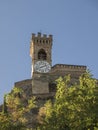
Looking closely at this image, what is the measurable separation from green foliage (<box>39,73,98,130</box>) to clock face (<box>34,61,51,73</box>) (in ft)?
145

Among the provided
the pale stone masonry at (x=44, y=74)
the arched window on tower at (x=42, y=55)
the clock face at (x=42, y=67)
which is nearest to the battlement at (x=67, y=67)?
the pale stone masonry at (x=44, y=74)

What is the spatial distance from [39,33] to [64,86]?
2039 inches

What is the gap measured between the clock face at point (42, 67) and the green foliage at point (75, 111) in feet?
145

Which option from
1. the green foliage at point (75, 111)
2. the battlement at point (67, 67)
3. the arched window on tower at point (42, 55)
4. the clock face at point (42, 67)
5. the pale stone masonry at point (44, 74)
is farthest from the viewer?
the arched window on tower at point (42, 55)

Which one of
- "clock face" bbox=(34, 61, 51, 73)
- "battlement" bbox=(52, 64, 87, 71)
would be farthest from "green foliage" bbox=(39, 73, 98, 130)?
"battlement" bbox=(52, 64, 87, 71)

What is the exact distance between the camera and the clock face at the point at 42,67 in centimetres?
7944

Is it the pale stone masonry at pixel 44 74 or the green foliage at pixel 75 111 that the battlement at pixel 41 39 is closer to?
the pale stone masonry at pixel 44 74

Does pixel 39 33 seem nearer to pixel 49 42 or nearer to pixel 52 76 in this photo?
pixel 49 42

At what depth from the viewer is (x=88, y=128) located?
32.7m

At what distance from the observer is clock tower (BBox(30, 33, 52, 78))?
80.2 metres

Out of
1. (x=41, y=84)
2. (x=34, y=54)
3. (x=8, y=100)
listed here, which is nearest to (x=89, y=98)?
(x=8, y=100)

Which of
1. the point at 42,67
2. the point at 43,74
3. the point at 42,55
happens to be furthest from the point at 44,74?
the point at 42,55

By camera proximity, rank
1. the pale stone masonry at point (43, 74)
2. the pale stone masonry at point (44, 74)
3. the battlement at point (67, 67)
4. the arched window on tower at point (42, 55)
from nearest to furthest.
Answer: the pale stone masonry at point (43, 74) < the pale stone masonry at point (44, 74) < the battlement at point (67, 67) < the arched window on tower at point (42, 55)

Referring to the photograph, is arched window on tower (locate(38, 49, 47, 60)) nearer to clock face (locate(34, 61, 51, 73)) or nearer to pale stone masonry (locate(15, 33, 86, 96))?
pale stone masonry (locate(15, 33, 86, 96))
